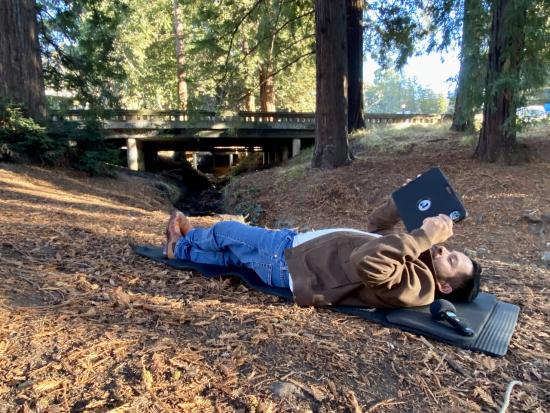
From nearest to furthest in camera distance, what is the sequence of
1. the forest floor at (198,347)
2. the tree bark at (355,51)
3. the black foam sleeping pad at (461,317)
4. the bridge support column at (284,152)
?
the forest floor at (198,347), the black foam sleeping pad at (461,317), the tree bark at (355,51), the bridge support column at (284,152)

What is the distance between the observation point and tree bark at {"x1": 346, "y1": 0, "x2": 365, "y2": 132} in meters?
12.3

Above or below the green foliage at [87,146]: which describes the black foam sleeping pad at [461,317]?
below

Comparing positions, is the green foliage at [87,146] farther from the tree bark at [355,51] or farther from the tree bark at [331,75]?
the tree bark at [355,51]

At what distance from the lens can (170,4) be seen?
2889 centimetres

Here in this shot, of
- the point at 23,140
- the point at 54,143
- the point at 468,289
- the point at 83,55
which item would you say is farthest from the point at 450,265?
the point at 83,55

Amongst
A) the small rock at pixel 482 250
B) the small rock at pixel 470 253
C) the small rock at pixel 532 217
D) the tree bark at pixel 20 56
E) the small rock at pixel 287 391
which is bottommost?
the small rock at pixel 482 250

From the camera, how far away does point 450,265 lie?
9.78 ft

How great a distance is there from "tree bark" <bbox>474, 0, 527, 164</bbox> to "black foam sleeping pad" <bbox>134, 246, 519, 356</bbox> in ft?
18.6

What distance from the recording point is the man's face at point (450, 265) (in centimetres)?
298

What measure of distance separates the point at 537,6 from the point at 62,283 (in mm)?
8205

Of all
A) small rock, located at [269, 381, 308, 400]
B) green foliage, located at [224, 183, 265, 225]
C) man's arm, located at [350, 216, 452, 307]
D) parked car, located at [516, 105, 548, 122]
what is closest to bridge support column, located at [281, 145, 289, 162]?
green foliage, located at [224, 183, 265, 225]

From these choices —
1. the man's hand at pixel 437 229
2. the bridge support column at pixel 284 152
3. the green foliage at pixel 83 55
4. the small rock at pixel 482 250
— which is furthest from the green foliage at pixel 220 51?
the man's hand at pixel 437 229

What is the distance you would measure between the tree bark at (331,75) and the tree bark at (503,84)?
2.80 meters

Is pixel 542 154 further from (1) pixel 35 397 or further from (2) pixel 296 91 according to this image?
(2) pixel 296 91
